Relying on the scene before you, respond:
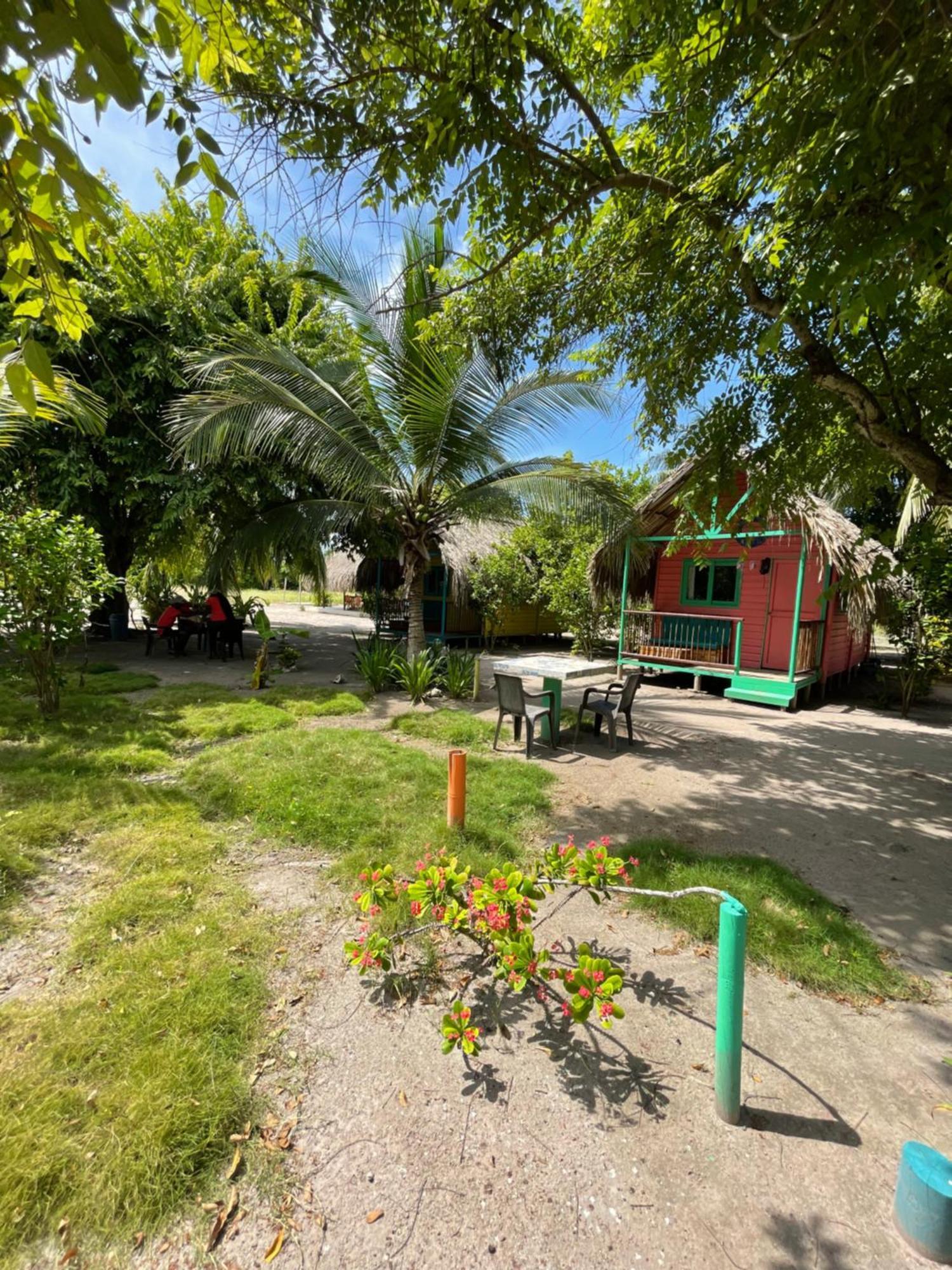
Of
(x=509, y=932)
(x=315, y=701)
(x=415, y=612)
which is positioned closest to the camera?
(x=509, y=932)

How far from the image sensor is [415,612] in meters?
9.09

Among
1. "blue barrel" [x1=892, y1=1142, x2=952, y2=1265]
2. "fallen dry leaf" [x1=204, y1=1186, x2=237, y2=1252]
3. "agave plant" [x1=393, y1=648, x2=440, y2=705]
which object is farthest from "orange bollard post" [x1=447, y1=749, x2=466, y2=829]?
"agave plant" [x1=393, y1=648, x2=440, y2=705]

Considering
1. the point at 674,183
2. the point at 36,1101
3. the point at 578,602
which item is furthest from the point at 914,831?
the point at 578,602

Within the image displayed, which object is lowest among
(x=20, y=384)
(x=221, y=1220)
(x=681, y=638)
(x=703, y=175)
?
(x=221, y=1220)

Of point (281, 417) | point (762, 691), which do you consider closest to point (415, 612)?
point (281, 417)

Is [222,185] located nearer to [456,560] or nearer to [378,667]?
[378,667]

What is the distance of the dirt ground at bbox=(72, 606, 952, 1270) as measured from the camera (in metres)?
1.58

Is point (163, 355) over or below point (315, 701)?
over

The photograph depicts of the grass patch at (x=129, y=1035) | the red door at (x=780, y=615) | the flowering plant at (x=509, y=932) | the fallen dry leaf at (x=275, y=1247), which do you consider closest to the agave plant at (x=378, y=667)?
the grass patch at (x=129, y=1035)

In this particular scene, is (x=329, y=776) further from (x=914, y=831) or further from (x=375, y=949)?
(x=914, y=831)

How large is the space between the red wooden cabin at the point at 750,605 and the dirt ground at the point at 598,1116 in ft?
23.0

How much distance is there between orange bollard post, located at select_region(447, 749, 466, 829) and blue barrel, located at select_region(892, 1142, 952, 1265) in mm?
2671

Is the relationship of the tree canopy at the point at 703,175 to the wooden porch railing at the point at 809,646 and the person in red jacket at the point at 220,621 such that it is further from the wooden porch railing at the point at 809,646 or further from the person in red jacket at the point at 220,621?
the person in red jacket at the point at 220,621

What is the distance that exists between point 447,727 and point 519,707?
4.25 ft
